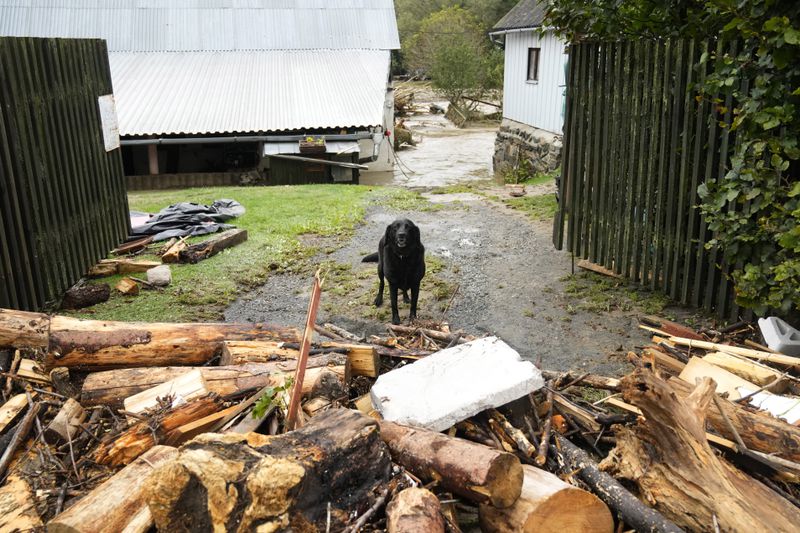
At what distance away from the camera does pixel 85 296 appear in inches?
314

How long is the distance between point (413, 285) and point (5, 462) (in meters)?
4.62

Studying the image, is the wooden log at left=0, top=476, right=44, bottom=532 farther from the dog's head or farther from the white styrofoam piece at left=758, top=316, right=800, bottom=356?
the white styrofoam piece at left=758, top=316, right=800, bottom=356

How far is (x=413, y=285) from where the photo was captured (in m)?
7.63

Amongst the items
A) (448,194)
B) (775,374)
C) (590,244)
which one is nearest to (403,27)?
(448,194)

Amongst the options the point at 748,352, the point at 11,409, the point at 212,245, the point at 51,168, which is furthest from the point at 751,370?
the point at 212,245

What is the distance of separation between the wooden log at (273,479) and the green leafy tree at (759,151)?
408 cm

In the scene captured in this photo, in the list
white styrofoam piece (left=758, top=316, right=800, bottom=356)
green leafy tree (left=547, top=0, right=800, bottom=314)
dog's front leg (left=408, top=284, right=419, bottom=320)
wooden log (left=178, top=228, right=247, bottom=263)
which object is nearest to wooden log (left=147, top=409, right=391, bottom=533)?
white styrofoam piece (left=758, top=316, right=800, bottom=356)

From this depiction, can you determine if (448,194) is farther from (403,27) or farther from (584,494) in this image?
(403,27)

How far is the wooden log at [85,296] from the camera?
7848 mm

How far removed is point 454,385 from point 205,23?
24.1 meters

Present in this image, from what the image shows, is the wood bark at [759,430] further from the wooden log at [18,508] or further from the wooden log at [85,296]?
the wooden log at [85,296]

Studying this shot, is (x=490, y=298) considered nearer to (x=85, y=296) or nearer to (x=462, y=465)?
(x=85, y=296)

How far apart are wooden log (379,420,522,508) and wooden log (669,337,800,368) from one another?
295cm

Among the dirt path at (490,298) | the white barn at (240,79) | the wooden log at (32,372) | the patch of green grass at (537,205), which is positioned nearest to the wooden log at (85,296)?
the dirt path at (490,298)
